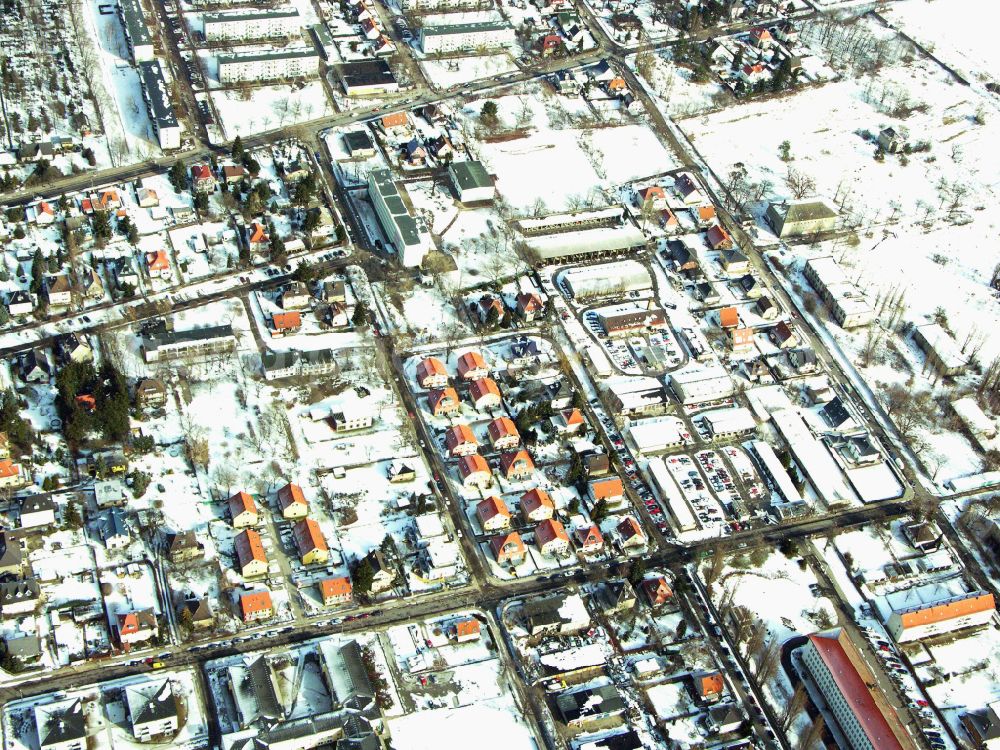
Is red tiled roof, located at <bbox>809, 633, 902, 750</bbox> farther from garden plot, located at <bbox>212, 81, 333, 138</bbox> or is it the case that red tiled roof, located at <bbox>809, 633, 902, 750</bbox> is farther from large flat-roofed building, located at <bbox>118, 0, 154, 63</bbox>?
large flat-roofed building, located at <bbox>118, 0, 154, 63</bbox>

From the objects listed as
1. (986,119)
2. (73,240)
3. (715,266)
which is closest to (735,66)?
(986,119)

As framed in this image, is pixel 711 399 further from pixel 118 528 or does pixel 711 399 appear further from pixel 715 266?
pixel 118 528

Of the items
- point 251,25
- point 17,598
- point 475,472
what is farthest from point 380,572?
point 251,25

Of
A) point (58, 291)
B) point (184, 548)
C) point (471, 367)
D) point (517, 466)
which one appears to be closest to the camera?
point (184, 548)

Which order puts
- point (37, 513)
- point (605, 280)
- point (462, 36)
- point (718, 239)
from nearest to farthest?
point (37, 513) → point (605, 280) → point (718, 239) → point (462, 36)

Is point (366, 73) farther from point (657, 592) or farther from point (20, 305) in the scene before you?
point (657, 592)

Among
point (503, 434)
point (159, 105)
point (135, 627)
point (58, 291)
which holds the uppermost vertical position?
point (159, 105)
